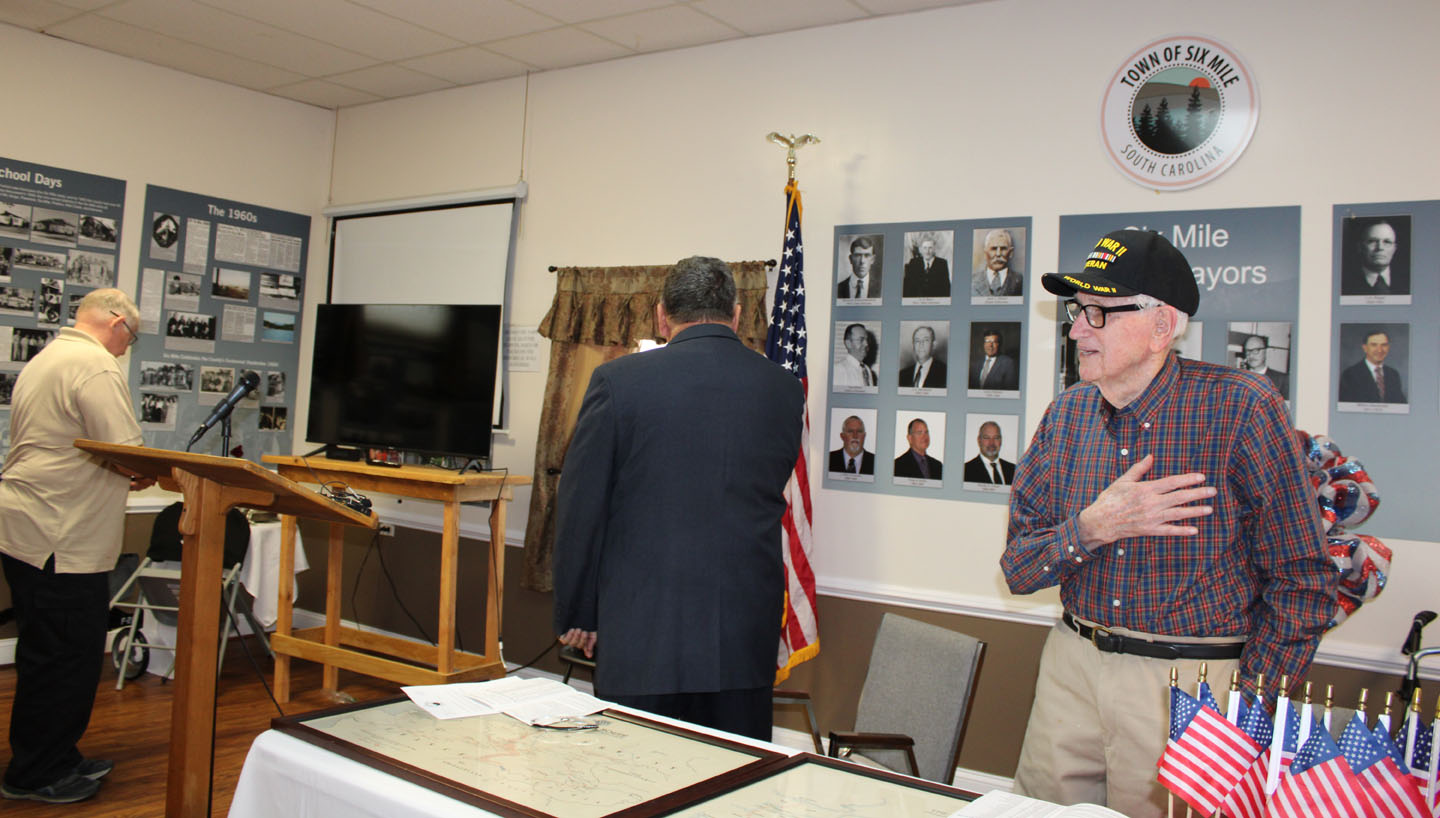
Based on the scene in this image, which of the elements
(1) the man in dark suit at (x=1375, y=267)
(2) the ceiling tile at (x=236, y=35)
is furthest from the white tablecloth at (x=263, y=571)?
(1) the man in dark suit at (x=1375, y=267)

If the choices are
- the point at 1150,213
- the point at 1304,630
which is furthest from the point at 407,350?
the point at 1304,630

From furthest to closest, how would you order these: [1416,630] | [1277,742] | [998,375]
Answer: [998,375]
[1416,630]
[1277,742]

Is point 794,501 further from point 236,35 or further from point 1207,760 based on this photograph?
point 236,35

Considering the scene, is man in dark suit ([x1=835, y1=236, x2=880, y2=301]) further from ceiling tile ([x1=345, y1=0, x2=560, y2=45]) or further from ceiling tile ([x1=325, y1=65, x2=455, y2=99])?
ceiling tile ([x1=325, y1=65, x2=455, y2=99])

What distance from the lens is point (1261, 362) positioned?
137 inches

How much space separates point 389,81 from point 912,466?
3715mm

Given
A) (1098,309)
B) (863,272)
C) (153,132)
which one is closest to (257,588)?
(153,132)

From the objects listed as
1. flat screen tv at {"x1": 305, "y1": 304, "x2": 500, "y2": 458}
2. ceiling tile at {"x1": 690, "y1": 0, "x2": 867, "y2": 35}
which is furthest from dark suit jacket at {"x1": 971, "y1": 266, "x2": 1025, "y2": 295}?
flat screen tv at {"x1": 305, "y1": 304, "x2": 500, "y2": 458}

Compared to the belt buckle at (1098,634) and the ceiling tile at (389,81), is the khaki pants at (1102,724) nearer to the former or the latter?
the belt buckle at (1098,634)

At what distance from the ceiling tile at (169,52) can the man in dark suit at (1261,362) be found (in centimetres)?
500

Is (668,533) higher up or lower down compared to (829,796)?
higher up

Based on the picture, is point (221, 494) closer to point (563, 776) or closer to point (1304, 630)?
point (563, 776)

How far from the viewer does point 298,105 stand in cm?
619

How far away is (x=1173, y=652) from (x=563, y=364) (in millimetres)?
3625
